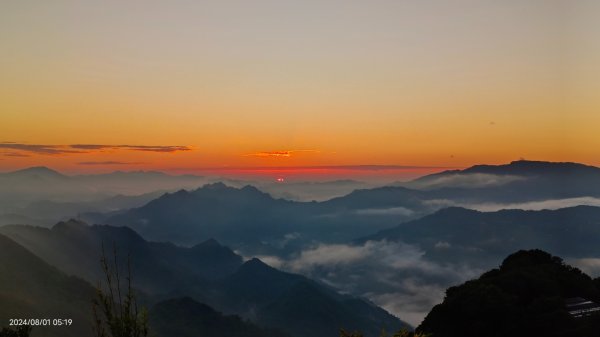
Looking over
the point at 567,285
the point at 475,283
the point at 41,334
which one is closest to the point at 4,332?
the point at 475,283

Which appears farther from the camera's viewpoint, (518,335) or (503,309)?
(503,309)

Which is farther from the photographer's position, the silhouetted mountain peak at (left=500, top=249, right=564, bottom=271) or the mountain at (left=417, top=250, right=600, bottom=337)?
the silhouetted mountain peak at (left=500, top=249, right=564, bottom=271)

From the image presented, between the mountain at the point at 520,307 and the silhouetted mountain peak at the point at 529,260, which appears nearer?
the mountain at the point at 520,307

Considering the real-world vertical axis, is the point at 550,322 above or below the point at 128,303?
below

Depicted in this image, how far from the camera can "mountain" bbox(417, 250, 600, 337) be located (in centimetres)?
5294

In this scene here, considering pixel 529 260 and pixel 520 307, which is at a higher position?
pixel 529 260

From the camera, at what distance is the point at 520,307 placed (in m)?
63.7

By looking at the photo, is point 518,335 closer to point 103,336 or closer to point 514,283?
point 514,283

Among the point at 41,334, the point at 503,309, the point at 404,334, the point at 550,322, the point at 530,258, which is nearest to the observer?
the point at 404,334

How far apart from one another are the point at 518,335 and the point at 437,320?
17.0 metres

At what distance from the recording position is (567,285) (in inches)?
2918

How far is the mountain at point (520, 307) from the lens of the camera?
2084 inches

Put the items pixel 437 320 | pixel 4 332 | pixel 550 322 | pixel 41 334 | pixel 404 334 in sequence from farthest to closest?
pixel 41 334 < pixel 437 320 < pixel 550 322 < pixel 4 332 < pixel 404 334

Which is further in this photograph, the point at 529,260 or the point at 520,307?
the point at 529,260
